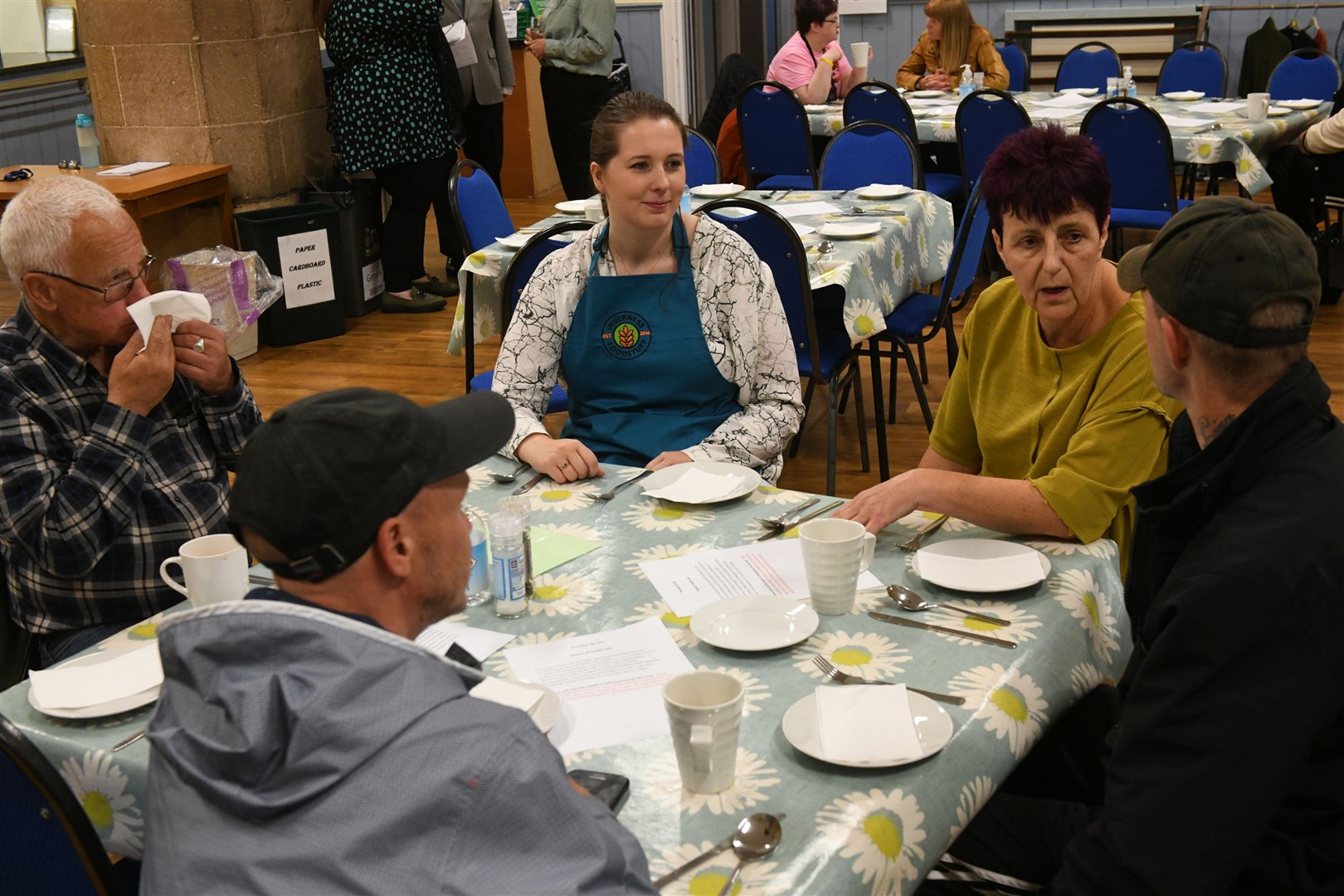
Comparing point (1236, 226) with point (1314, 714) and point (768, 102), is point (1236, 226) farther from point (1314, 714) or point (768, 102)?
point (768, 102)

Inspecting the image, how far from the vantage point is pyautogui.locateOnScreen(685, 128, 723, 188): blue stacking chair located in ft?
16.9

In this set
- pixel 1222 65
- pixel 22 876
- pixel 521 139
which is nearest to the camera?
pixel 22 876

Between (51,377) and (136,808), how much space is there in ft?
3.03

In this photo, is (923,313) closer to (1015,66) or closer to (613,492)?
(613,492)

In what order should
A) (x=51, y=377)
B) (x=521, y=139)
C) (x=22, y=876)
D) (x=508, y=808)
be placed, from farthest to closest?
1. (x=521, y=139)
2. (x=51, y=377)
3. (x=22, y=876)
4. (x=508, y=808)

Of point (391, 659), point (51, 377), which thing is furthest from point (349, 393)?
point (51, 377)

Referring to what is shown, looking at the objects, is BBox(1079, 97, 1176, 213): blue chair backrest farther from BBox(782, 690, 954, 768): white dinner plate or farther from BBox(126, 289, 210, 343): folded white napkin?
BBox(782, 690, 954, 768): white dinner plate

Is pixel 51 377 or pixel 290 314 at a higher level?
pixel 51 377

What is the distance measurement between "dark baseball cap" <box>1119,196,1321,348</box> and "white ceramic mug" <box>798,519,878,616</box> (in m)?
0.49

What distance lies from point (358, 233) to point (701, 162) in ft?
6.58

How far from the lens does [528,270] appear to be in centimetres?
334

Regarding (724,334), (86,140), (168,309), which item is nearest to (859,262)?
(724,334)

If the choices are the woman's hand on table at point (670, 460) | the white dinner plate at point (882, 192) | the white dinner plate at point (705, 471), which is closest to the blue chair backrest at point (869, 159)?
the white dinner plate at point (882, 192)

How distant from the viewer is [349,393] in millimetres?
1076
